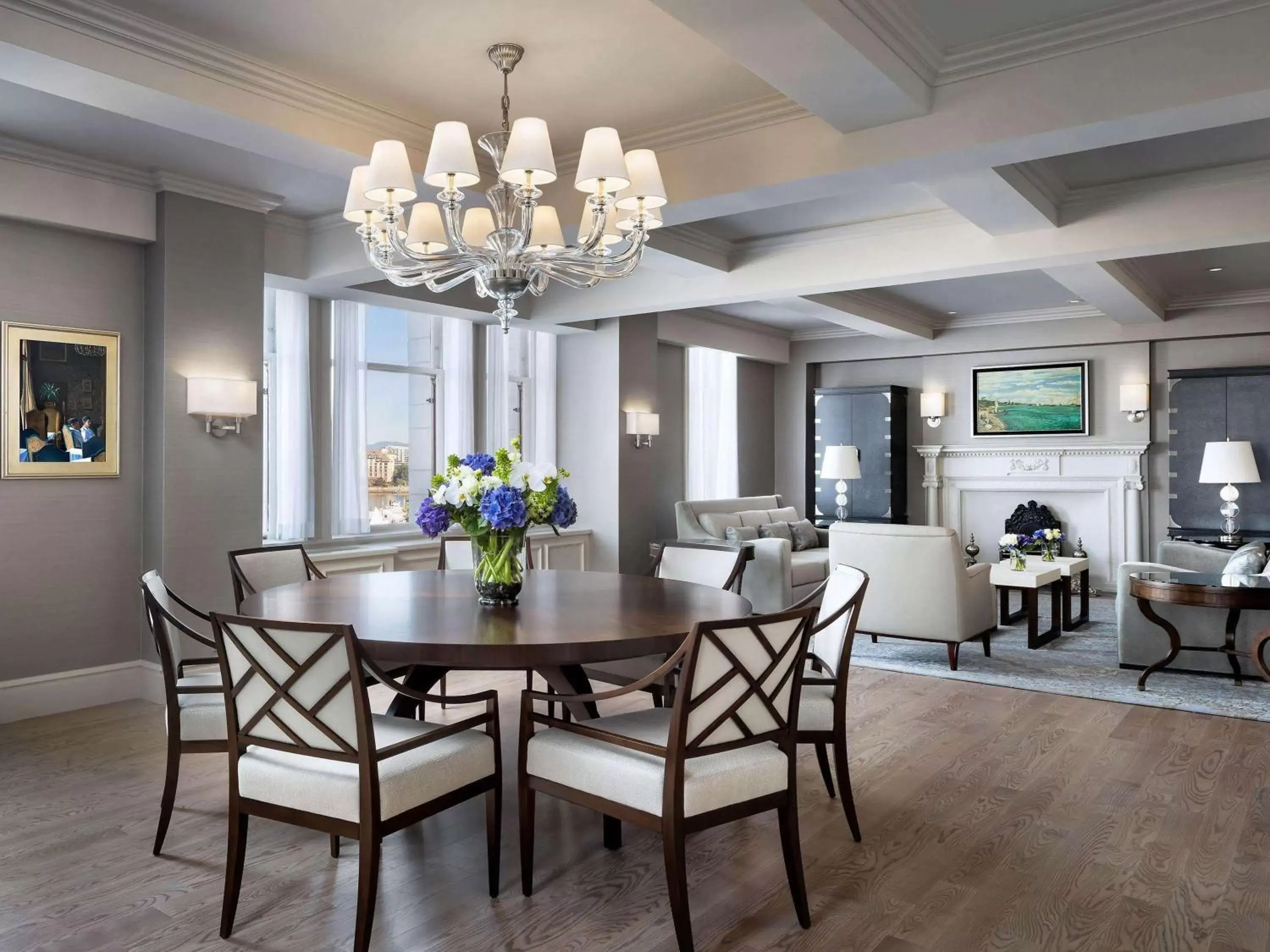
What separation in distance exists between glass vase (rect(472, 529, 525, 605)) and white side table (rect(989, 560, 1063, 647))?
13.1ft

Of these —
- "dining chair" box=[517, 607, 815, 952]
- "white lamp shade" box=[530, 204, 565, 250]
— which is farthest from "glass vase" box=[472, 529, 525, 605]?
"white lamp shade" box=[530, 204, 565, 250]

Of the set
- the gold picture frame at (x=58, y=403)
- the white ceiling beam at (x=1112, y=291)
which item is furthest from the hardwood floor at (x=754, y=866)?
the white ceiling beam at (x=1112, y=291)

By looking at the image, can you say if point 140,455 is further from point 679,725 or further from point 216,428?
point 679,725

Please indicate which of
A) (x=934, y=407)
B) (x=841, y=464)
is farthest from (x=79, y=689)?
(x=934, y=407)

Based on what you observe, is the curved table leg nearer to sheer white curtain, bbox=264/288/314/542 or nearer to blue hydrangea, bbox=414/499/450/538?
blue hydrangea, bbox=414/499/450/538

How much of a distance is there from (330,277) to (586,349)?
2510mm

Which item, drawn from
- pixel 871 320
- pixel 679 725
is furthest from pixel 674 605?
pixel 871 320

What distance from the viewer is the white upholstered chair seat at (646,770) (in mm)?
2225

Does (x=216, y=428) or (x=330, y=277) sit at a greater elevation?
(x=330, y=277)

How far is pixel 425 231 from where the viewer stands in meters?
3.43

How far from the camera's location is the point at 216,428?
15.2ft

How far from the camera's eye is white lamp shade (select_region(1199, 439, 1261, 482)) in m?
7.11

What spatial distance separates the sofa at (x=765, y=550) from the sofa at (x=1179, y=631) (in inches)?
79.4

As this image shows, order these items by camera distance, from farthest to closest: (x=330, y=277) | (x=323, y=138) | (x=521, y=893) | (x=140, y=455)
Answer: (x=330, y=277)
(x=140, y=455)
(x=323, y=138)
(x=521, y=893)
